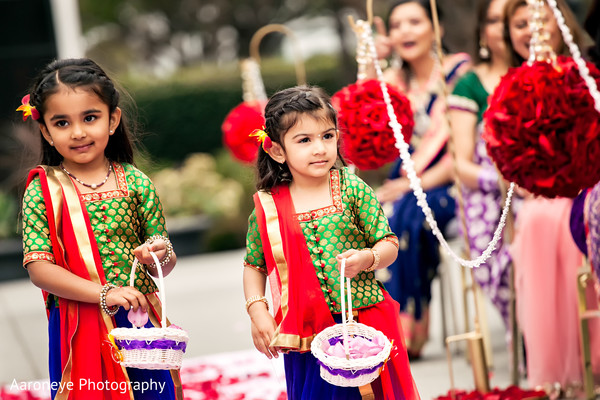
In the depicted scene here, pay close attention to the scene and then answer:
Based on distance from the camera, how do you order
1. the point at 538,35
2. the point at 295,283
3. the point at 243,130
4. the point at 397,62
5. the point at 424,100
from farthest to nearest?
the point at 243,130
the point at 397,62
the point at 424,100
the point at 538,35
the point at 295,283

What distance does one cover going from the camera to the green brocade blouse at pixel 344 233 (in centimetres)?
312

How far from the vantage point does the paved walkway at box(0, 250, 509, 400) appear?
18.0ft

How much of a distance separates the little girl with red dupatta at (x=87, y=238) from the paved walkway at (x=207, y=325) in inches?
82.1

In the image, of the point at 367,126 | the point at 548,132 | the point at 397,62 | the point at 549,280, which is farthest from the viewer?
the point at 397,62

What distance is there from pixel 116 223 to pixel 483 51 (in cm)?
281

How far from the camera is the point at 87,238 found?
126 inches

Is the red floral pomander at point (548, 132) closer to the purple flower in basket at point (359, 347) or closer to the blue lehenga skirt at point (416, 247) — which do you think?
the purple flower in basket at point (359, 347)

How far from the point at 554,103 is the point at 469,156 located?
1944 mm

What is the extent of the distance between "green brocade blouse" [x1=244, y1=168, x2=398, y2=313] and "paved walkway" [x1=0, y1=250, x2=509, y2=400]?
6.23 ft

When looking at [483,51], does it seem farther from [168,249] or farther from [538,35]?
[168,249]

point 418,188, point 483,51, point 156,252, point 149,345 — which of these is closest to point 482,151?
point 483,51

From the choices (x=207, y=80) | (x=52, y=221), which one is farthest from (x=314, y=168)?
(x=207, y=80)

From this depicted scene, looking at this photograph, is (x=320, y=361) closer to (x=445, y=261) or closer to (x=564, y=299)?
(x=564, y=299)

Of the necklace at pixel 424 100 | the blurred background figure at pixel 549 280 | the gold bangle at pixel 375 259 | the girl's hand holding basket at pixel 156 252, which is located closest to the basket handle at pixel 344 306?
the gold bangle at pixel 375 259
